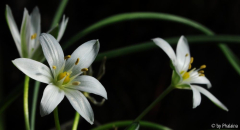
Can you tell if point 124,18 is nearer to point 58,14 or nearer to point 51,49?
point 58,14

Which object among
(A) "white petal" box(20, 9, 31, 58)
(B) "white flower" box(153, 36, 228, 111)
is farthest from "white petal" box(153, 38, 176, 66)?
(A) "white petal" box(20, 9, 31, 58)

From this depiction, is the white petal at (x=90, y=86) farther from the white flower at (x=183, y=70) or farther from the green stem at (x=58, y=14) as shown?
the green stem at (x=58, y=14)

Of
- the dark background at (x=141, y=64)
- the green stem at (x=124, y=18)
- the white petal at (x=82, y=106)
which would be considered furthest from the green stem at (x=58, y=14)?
the dark background at (x=141, y=64)

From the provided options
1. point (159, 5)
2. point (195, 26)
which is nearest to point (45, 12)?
point (159, 5)

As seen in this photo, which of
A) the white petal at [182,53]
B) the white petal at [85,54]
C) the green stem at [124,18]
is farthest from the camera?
the green stem at [124,18]

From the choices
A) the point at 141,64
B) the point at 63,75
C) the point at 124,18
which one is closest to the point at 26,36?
the point at 63,75

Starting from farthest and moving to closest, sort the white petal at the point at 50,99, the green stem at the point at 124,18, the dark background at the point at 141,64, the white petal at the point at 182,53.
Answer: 1. the dark background at the point at 141,64
2. the green stem at the point at 124,18
3. the white petal at the point at 182,53
4. the white petal at the point at 50,99

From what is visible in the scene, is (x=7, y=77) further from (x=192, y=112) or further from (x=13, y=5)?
(x=192, y=112)
